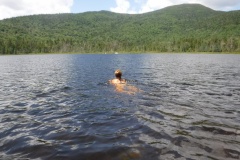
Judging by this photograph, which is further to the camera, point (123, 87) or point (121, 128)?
point (123, 87)

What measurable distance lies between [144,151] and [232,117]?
22.1 ft

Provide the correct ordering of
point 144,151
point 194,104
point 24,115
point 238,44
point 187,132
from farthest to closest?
point 238,44 → point 194,104 → point 24,115 → point 187,132 → point 144,151

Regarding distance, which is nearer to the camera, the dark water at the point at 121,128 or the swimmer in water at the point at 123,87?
the dark water at the point at 121,128

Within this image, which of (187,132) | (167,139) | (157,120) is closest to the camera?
(167,139)

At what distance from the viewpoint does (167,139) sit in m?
10.2

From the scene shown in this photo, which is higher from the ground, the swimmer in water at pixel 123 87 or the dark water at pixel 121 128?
the swimmer in water at pixel 123 87

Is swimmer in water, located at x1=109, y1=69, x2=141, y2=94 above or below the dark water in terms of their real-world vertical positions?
above

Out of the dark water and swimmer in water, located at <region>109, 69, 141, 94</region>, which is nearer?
the dark water

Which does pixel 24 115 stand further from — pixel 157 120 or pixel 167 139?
pixel 167 139

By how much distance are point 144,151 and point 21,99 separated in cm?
1328

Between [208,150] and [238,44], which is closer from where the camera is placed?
[208,150]

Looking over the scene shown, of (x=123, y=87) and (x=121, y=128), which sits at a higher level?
(x=123, y=87)

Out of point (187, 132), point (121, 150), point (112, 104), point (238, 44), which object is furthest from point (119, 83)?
point (238, 44)

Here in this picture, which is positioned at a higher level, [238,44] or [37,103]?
[238,44]
